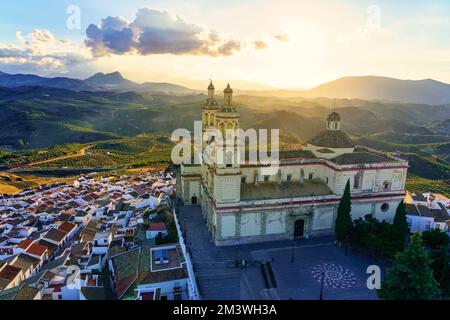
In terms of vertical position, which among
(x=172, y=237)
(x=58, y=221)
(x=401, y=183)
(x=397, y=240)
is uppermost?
(x=401, y=183)

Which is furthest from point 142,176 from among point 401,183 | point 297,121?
point 297,121

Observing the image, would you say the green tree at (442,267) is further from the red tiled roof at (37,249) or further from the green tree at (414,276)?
the red tiled roof at (37,249)

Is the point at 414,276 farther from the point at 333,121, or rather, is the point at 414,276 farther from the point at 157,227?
the point at 157,227

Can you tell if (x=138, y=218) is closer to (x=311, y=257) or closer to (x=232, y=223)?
(x=232, y=223)

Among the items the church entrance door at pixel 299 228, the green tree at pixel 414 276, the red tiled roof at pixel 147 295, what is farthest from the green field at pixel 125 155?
the green tree at pixel 414 276

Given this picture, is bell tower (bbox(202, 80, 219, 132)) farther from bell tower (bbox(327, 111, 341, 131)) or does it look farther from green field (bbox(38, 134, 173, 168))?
green field (bbox(38, 134, 173, 168))

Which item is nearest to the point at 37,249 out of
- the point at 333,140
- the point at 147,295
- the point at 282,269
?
the point at 147,295
